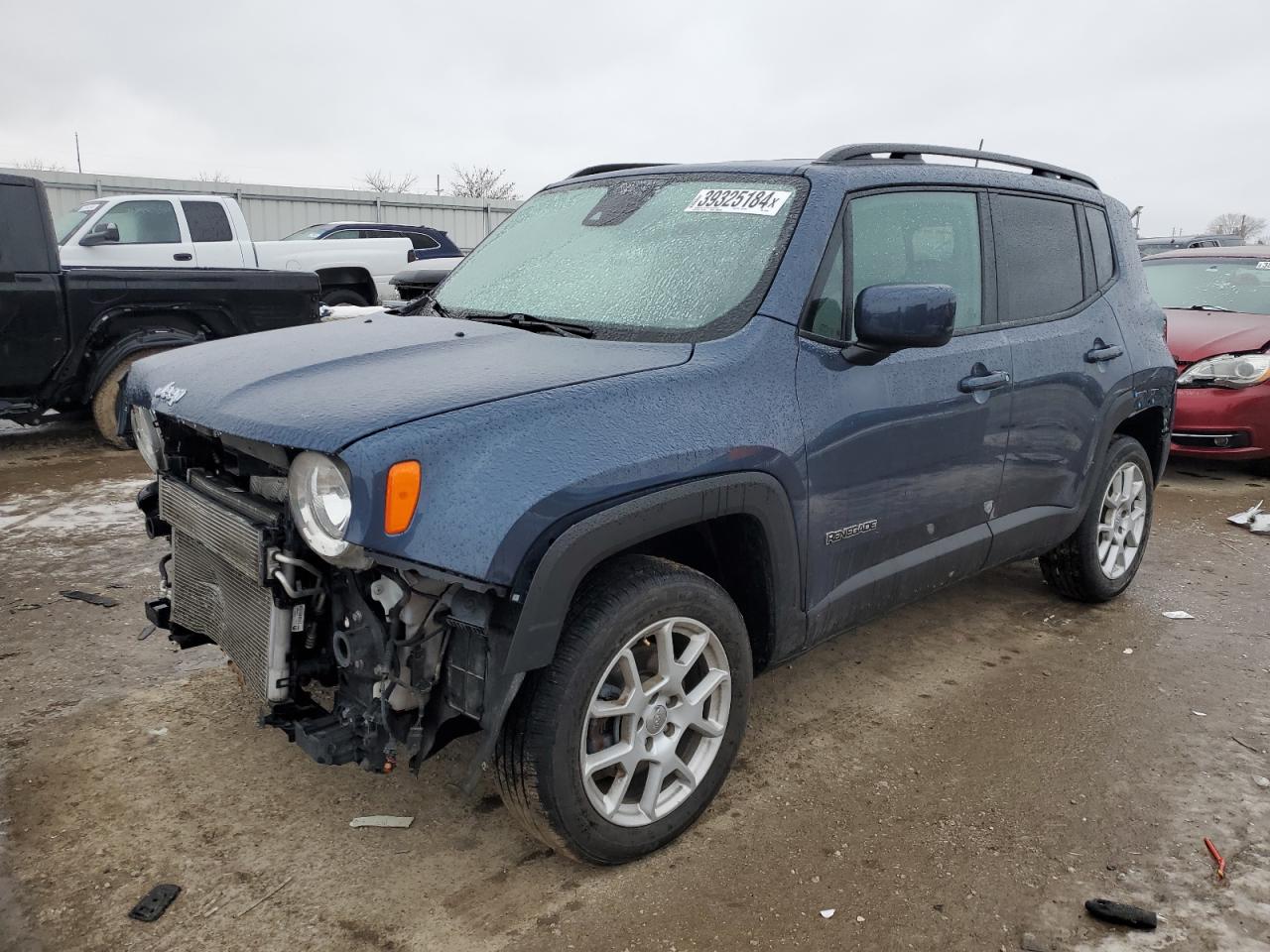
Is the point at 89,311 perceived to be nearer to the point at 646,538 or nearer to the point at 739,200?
the point at 739,200

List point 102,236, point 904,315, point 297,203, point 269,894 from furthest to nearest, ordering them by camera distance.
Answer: point 297,203 → point 102,236 → point 904,315 → point 269,894

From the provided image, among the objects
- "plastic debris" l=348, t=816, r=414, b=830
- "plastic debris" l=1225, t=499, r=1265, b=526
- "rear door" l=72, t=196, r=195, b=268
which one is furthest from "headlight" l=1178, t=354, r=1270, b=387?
"rear door" l=72, t=196, r=195, b=268

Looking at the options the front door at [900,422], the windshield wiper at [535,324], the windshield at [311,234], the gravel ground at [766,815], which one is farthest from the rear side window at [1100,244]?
the windshield at [311,234]

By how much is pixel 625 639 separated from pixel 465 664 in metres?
0.40

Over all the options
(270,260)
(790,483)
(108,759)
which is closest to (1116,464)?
(790,483)

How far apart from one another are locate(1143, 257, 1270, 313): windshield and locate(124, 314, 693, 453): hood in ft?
21.5

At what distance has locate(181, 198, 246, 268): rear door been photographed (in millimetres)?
11102

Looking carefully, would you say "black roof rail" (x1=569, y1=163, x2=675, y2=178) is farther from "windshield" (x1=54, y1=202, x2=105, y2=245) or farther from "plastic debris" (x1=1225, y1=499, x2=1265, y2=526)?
"windshield" (x1=54, y1=202, x2=105, y2=245)

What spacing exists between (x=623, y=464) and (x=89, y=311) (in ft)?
20.6

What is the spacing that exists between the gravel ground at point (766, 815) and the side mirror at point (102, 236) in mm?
6850

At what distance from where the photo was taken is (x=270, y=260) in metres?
12.5

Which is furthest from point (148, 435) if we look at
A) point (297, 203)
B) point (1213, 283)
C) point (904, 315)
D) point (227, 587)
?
point (297, 203)

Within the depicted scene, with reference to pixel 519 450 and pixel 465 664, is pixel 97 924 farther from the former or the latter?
pixel 519 450

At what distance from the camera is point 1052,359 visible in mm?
3770
